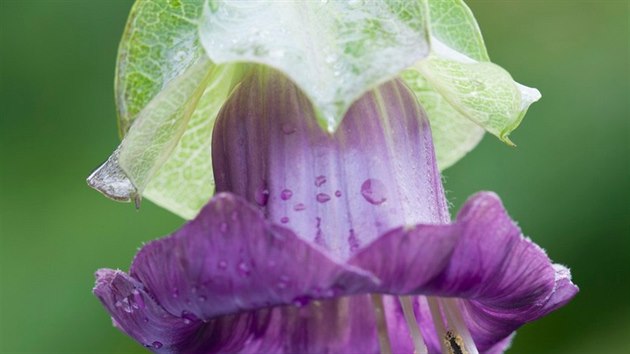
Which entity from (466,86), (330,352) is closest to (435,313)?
(330,352)

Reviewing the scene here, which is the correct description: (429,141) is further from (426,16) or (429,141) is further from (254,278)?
(254,278)

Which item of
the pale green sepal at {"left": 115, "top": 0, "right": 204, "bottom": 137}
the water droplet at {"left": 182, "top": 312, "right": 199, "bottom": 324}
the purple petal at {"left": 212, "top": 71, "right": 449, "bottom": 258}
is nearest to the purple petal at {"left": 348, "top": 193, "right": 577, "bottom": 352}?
the purple petal at {"left": 212, "top": 71, "right": 449, "bottom": 258}

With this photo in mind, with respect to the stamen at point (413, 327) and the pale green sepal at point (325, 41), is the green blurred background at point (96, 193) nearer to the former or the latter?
the stamen at point (413, 327)

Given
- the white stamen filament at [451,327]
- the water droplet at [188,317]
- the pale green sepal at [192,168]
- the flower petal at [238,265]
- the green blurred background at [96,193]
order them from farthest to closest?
the green blurred background at [96,193] < the pale green sepal at [192,168] < the white stamen filament at [451,327] < the water droplet at [188,317] < the flower petal at [238,265]

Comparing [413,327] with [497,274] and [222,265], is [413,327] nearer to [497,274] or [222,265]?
[497,274]

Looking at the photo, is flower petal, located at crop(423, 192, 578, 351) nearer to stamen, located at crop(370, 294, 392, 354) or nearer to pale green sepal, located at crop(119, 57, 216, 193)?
stamen, located at crop(370, 294, 392, 354)

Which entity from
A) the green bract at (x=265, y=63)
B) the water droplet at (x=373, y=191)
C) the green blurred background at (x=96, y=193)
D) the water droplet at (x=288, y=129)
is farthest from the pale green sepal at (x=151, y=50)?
the green blurred background at (x=96, y=193)

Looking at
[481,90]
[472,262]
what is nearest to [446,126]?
[481,90]
